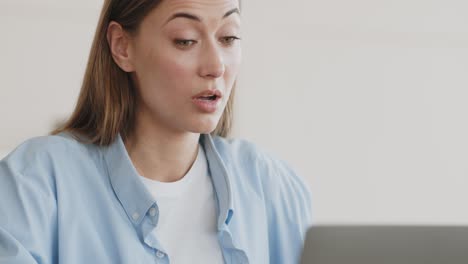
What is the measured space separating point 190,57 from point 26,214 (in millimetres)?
397

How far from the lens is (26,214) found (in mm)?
1305

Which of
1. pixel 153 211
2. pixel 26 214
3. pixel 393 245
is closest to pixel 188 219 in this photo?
pixel 153 211

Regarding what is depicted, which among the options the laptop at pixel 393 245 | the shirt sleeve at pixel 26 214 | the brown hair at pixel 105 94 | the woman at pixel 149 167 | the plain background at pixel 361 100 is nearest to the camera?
the laptop at pixel 393 245

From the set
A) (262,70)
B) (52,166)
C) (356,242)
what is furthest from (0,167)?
(262,70)

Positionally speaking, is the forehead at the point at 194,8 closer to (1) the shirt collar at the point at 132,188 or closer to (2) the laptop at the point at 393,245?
(1) the shirt collar at the point at 132,188

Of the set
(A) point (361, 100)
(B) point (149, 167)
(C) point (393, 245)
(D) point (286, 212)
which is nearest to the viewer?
(C) point (393, 245)

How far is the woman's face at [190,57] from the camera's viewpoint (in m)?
1.44

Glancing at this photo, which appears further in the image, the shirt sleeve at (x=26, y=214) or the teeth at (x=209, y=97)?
the teeth at (x=209, y=97)

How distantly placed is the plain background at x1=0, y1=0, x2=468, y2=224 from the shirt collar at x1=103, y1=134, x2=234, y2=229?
4.33 ft

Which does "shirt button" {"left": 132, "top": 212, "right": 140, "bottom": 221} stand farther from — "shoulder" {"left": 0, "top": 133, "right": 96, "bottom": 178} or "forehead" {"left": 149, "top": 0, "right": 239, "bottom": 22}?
"forehead" {"left": 149, "top": 0, "right": 239, "bottom": 22}

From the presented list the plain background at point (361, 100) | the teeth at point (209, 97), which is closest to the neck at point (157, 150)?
the teeth at point (209, 97)

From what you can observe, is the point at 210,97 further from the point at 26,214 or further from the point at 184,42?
the point at 26,214

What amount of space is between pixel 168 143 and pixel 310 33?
1.56 m

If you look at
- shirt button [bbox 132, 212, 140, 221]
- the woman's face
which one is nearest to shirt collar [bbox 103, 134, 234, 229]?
shirt button [bbox 132, 212, 140, 221]
